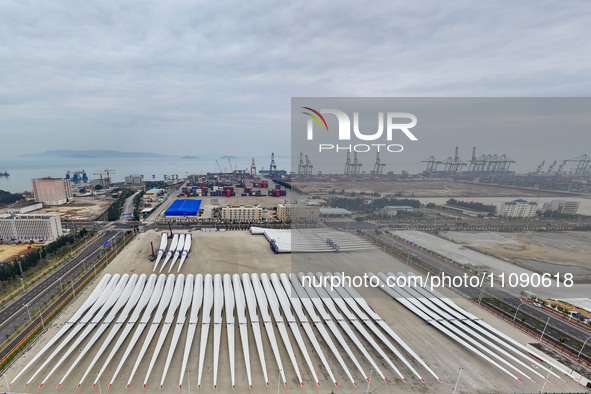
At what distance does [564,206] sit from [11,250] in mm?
74559

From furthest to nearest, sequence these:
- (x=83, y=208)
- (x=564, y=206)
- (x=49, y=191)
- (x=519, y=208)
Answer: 1. (x=49, y=191)
2. (x=83, y=208)
3. (x=519, y=208)
4. (x=564, y=206)

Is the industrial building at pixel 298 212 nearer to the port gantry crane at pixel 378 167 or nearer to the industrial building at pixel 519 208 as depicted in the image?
the port gantry crane at pixel 378 167

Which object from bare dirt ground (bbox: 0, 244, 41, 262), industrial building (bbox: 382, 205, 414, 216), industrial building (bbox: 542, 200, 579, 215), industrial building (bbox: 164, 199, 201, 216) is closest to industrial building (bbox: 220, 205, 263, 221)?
industrial building (bbox: 164, 199, 201, 216)

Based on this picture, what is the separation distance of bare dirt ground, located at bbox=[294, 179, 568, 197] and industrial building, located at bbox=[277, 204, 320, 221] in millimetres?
17064

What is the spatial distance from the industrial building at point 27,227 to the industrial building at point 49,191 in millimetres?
37306

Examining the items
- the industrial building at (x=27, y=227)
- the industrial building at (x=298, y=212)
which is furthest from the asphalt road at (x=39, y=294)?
the industrial building at (x=298, y=212)

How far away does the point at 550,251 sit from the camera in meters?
30.3

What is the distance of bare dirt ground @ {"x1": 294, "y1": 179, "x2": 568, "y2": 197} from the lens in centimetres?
3058

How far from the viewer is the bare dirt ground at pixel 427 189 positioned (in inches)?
1204

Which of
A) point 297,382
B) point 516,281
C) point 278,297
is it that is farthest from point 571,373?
point 278,297

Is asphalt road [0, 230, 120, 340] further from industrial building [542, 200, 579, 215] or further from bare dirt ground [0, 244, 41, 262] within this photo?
industrial building [542, 200, 579, 215]

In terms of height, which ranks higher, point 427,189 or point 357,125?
point 357,125

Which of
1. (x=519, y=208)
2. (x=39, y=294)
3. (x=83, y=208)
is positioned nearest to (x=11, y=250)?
(x=39, y=294)

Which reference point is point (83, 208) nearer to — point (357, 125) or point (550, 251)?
point (357, 125)
